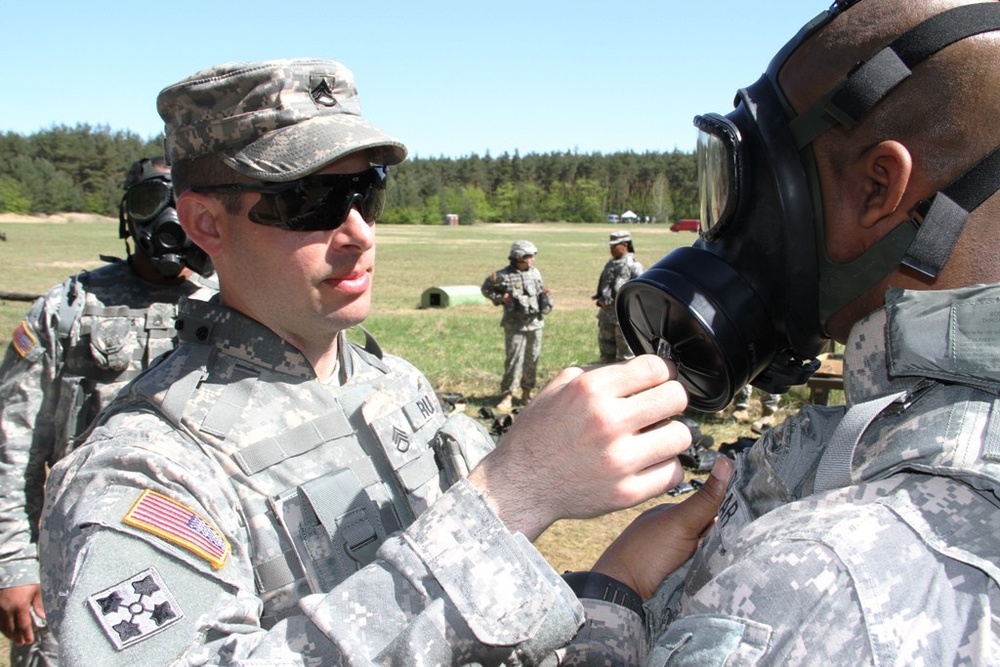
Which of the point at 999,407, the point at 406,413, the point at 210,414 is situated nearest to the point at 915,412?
the point at 999,407

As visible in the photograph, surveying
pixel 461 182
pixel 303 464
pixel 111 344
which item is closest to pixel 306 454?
pixel 303 464

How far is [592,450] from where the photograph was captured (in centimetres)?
135

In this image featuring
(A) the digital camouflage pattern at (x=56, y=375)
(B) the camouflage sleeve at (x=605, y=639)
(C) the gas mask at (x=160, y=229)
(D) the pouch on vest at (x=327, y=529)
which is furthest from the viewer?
(C) the gas mask at (x=160, y=229)

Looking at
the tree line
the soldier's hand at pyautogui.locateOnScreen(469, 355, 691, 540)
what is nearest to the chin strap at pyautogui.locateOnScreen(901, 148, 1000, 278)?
the soldier's hand at pyautogui.locateOnScreen(469, 355, 691, 540)

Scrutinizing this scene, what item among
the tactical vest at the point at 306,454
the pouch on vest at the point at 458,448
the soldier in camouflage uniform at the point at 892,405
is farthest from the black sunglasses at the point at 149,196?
the soldier in camouflage uniform at the point at 892,405

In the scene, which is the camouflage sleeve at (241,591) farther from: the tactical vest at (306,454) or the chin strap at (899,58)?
the chin strap at (899,58)

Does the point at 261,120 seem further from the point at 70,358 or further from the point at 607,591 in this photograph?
the point at 70,358

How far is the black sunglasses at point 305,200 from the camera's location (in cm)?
194

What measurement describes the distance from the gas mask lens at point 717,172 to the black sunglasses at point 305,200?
916 millimetres

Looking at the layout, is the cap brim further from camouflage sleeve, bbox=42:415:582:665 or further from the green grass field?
the green grass field

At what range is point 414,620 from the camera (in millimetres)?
1290

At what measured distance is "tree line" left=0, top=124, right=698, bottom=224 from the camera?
65.5 m

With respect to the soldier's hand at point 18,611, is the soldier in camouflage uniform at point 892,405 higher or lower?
higher

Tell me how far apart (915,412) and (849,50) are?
644mm
